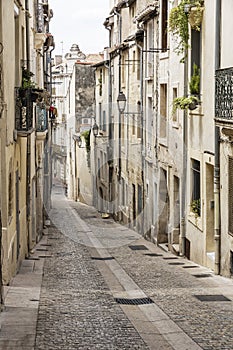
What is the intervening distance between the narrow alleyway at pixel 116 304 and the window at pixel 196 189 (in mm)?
1424

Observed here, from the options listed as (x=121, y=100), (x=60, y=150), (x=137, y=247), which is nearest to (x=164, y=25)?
(x=121, y=100)

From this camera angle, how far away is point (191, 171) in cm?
1888

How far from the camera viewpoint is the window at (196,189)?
59.4 ft

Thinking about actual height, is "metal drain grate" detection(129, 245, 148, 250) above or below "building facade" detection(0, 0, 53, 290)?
below

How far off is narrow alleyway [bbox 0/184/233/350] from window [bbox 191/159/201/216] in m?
1.42

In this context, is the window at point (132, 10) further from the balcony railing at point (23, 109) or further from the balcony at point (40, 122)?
the balcony railing at point (23, 109)

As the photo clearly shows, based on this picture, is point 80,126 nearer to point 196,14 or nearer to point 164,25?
point 164,25

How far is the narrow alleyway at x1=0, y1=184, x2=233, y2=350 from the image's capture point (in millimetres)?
9711

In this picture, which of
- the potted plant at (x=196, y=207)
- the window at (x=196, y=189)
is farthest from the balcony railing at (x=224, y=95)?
the potted plant at (x=196, y=207)

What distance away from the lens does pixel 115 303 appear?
41.2ft

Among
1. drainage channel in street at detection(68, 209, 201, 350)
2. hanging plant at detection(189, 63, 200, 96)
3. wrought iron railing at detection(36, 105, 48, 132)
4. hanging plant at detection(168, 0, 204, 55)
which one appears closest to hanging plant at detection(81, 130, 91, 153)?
wrought iron railing at detection(36, 105, 48, 132)

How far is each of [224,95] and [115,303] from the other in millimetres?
4743

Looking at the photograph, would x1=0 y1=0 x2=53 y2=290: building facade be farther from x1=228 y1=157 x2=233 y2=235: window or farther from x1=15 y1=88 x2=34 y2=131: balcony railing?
x1=228 y1=157 x2=233 y2=235: window

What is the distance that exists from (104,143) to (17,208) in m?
21.3
